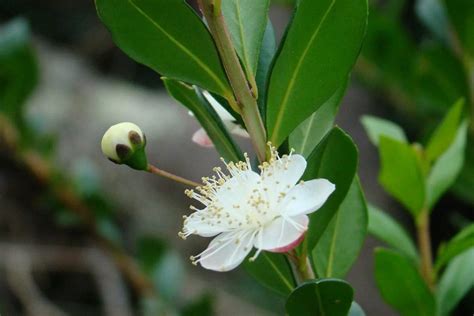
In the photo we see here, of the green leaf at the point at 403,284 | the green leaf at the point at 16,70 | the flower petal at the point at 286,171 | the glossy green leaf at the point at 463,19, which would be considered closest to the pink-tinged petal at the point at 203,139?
the flower petal at the point at 286,171

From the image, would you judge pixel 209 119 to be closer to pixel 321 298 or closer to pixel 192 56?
pixel 192 56

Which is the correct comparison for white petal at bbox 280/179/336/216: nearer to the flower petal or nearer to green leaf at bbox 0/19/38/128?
the flower petal

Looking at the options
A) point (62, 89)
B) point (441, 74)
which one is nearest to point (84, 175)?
point (441, 74)

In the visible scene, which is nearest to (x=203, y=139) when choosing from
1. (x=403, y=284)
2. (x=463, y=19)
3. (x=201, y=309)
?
(x=403, y=284)

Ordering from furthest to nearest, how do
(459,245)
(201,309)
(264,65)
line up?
(201,309)
(459,245)
(264,65)

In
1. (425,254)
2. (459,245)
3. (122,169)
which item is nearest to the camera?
(459,245)

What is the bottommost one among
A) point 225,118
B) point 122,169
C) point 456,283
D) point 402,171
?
point 122,169
